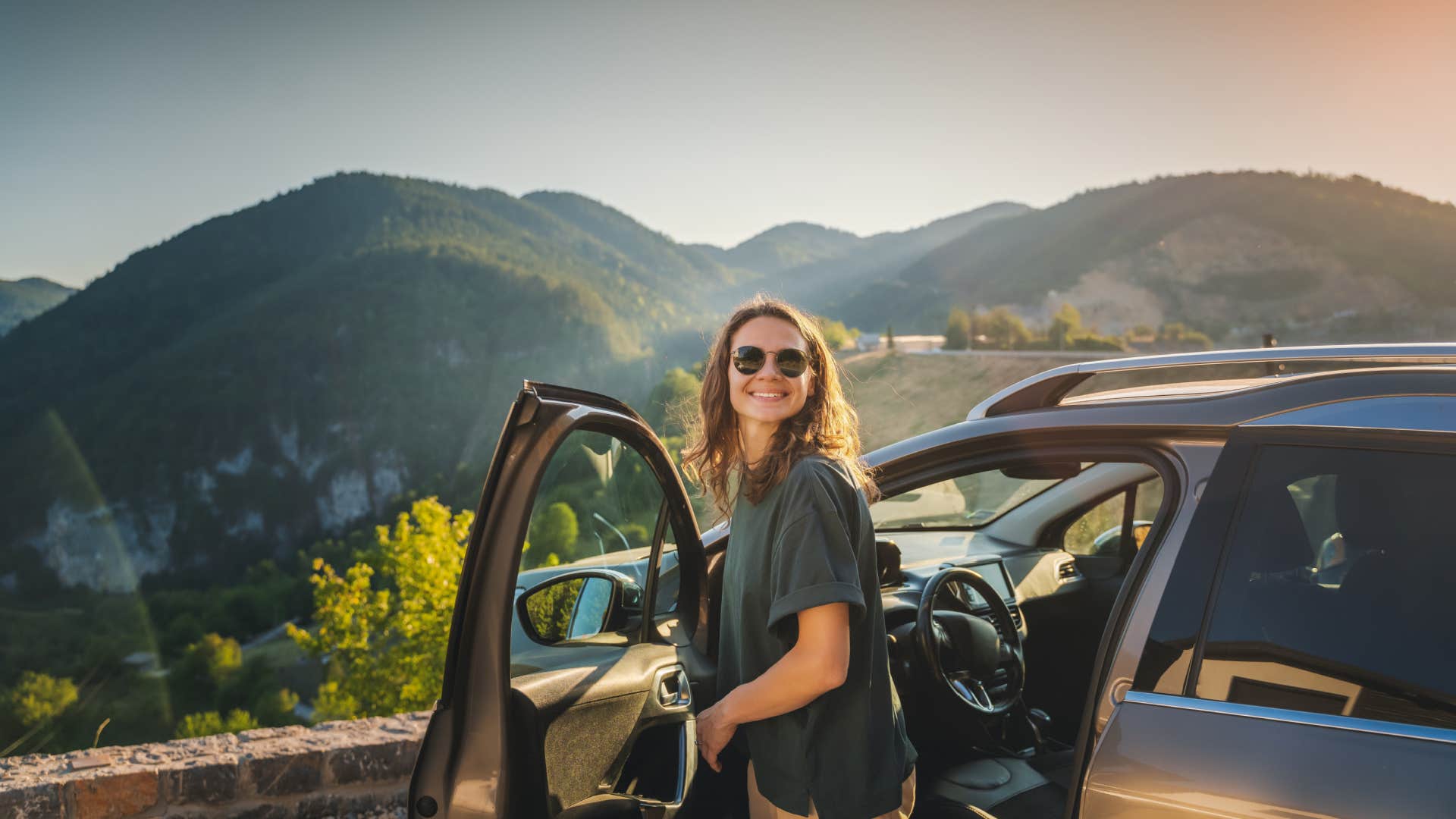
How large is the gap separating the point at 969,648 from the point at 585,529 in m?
1.72

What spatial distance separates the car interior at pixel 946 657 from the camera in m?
1.64

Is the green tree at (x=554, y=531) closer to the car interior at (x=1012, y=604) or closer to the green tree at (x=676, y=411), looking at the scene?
the green tree at (x=676, y=411)

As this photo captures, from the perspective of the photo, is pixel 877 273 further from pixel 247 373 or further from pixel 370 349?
pixel 247 373

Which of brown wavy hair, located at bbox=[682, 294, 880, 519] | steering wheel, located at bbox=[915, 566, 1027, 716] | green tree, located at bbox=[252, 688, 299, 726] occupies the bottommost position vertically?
green tree, located at bbox=[252, 688, 299, 726]

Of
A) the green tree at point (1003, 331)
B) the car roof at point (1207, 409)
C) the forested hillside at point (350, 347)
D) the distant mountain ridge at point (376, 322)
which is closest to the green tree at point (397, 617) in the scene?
the car roof at point (1207, 409)

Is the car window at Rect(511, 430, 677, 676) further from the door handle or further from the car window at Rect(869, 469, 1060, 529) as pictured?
the car window at Rect(869, 469, 1060, 529)

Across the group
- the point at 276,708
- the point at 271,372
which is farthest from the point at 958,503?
the point at 271,372

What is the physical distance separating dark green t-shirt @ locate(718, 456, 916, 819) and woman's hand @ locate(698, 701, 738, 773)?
3.3 inches

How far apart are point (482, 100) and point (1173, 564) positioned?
95520 millimetres

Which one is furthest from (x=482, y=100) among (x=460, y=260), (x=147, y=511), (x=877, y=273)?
(x=877, y=273)

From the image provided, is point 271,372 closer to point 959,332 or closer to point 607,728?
point 959,332

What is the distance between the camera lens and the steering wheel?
113 inches

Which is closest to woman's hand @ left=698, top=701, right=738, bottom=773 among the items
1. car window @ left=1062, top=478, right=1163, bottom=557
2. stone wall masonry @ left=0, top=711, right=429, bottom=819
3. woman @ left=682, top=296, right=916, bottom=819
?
woman @ left=682, top=296, right=916, bottom=819

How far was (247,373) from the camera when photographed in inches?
4016
